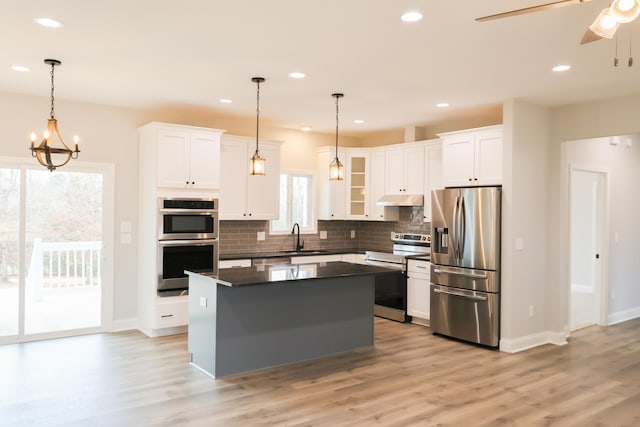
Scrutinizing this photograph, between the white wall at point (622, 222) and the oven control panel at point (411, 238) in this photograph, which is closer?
the white wall at point (622, 222)

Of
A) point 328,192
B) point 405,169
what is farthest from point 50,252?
point 405,169

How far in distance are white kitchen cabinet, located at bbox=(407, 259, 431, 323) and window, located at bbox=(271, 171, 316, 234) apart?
1868mm

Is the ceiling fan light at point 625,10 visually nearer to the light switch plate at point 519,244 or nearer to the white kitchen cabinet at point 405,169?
the light switch plate at point 519,244

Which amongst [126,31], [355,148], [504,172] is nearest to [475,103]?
[504,172]

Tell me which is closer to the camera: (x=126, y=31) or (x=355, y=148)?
(x=126, y=31)

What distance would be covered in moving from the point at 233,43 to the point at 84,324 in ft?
13.3

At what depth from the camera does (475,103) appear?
557cm

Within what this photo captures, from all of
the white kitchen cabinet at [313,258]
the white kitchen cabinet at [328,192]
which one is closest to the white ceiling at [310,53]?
the white kitchen cabinet at [328,192]

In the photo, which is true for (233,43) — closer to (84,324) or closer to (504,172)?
(504,172)

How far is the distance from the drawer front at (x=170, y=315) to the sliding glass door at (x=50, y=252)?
0.81m

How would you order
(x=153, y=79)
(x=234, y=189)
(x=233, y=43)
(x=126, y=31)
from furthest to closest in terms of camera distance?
1. (x=234, y=189)
2. (x=153, y=79)
3. (x=233, y=43)
4. (x=126, y=31)

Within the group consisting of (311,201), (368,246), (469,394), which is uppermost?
(311,201)

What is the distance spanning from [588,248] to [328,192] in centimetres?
383

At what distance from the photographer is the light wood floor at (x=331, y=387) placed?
356 cm
